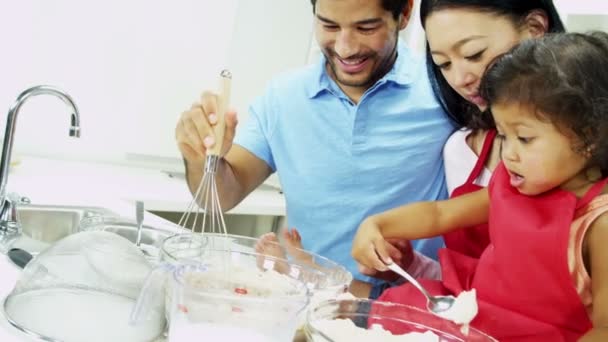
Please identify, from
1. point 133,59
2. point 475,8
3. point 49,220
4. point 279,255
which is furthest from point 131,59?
point 279,255

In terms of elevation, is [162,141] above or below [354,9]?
below

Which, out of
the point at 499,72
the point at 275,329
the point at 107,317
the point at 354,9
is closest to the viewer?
the point at 275,329

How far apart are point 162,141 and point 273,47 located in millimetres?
649

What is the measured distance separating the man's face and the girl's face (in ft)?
1.61

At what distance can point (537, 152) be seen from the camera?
3.44ft

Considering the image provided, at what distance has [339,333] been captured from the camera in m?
0.71

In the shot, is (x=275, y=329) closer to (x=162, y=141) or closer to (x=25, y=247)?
(x=25, y=247)

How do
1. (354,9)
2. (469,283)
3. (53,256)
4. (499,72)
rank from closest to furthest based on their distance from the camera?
(53,256), (499,72), (469,283), (354,9)

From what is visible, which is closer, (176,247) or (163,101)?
(176,247)

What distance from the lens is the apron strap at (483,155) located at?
Answer: 139 centimetres

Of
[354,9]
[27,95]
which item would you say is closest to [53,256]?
[27,95]

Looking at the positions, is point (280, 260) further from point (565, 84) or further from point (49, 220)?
point (49, 220)

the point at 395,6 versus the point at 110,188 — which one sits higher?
the point at 395,6

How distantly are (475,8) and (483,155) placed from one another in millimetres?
332
